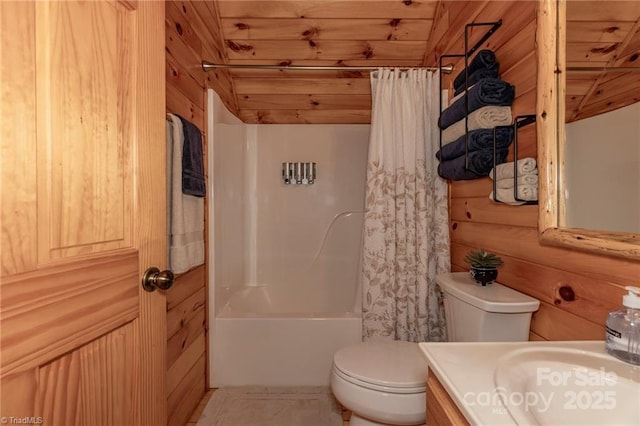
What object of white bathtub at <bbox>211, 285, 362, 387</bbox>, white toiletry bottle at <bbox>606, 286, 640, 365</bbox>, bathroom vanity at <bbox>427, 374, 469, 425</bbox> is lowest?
white bathtub at <bbox>211, 285, 362, 387</bbox>

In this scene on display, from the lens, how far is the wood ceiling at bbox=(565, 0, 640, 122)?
2.86 ft

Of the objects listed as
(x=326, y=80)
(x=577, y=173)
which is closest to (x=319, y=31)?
(x=326, y=80)

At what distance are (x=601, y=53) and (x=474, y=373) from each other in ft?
3.06

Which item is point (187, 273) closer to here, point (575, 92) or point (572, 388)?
point (572, 388)

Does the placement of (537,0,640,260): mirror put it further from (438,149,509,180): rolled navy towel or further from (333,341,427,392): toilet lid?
(333,341,427,392): toilet lid

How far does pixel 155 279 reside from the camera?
3.11ft

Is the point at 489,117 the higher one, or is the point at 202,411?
the point at 489,117

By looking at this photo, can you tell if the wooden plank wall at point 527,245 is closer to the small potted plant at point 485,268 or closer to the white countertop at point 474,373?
the small potted plant at point 485,268

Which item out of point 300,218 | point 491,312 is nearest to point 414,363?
point 491,312

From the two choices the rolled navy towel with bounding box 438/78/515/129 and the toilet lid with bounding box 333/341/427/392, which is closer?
the toilet lid with bounding box 333/341/427/392

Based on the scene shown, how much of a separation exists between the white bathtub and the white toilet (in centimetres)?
58

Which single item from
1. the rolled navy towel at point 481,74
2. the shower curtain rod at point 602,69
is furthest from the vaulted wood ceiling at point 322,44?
the shower curtain rod at point 602,69

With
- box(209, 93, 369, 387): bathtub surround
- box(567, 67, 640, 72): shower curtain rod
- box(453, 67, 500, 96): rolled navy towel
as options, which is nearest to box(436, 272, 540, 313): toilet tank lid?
box(567, 67, 640, 72): shower curtain rod

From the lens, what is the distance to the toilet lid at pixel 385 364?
49.7 inches
